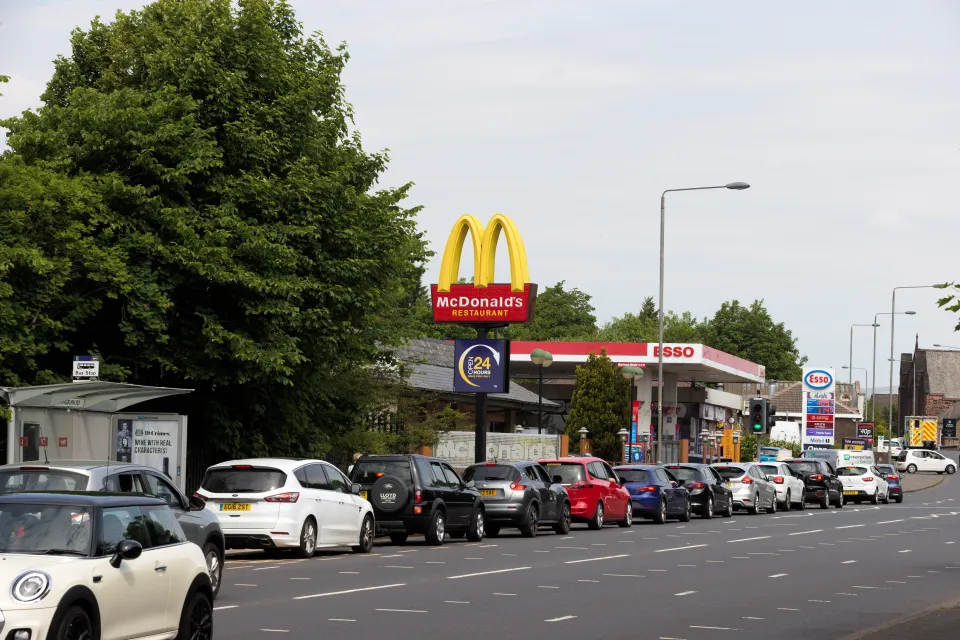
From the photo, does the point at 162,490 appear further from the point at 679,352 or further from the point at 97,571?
the point at 679,352

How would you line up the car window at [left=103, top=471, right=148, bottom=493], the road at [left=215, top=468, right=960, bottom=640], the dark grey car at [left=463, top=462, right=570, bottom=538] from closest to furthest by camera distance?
1. the road at [left=215, top=468, right=960, bottom=640]
2. the car window at [left=103, top=471, right=148, bottom=493]
3. the dark grey car at [left=463, top=462, right=570, bottom=538]

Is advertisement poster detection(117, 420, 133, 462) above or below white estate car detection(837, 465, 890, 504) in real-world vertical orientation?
above

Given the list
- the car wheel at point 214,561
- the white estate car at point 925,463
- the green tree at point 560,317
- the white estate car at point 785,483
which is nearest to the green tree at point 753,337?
the green tree at point 560,317

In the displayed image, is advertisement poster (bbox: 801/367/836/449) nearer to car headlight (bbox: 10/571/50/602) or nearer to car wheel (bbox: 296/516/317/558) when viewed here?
car wheel (bbox: 296/516/317/558)

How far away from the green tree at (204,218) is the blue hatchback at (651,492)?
874 centimetres

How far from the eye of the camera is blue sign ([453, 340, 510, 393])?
36.9m

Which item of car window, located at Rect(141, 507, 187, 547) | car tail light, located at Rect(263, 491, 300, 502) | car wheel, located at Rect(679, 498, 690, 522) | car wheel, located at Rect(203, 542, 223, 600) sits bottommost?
car wheel, located at Rect(679, 498, 690, 522)

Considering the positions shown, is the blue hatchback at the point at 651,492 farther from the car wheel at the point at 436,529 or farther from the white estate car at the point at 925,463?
the white estate car at the point at 925,463

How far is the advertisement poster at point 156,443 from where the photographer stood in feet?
77.9

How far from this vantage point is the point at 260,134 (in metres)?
27.3

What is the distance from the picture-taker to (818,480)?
49.5m

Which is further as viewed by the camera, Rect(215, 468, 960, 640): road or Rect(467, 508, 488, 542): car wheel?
Rect(467, 508, 488, 542): car wheel

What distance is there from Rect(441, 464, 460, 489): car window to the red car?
5692 millimetres

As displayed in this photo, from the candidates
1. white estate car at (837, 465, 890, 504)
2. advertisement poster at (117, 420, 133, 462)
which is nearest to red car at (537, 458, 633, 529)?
advertisement poster at (117, 420, 133, 462)
